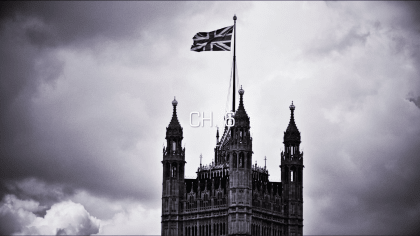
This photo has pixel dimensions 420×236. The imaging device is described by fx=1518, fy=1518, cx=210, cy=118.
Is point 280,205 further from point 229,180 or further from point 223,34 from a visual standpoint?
point 223,34

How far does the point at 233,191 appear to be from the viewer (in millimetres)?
180375

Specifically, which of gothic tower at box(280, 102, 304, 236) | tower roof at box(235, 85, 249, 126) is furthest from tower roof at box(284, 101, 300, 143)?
tower roof at box(235, 85, 249, 126)

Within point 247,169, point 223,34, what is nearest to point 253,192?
point 247,169

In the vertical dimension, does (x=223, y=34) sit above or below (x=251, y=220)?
above

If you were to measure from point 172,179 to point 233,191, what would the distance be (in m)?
9.28

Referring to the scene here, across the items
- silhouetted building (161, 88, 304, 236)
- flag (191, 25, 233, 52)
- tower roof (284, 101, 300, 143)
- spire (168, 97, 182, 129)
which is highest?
flag (191, 25, 233, 52)

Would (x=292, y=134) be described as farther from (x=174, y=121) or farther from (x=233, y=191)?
(x=174, y=121)

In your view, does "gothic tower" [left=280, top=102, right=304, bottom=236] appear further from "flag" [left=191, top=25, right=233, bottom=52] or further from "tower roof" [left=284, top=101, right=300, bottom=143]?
"flag" [left=191, top=25, right=233, bottom=52]

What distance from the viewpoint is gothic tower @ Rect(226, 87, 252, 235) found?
590 feet

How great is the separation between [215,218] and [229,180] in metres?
5.15

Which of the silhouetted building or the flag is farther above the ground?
the flag

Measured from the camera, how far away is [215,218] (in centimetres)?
18275

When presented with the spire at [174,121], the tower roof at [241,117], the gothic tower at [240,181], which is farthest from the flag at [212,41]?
the gothic tower at [240,181]

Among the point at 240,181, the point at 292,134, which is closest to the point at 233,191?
the point at 240,181
